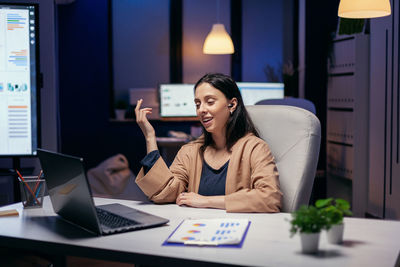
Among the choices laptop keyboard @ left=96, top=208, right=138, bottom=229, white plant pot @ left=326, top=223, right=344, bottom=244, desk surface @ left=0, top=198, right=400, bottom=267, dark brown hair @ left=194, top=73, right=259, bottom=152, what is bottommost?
desk surface @ left=0, top=198, right=400, bottom=267

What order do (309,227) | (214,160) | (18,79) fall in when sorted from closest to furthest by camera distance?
(309,227), (214,160), (18,79)

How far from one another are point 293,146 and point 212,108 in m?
0.36

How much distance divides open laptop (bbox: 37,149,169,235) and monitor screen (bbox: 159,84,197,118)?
3.40 m

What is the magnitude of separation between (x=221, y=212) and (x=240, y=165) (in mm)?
356

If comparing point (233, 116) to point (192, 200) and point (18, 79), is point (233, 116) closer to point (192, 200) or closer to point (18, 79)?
point (192, 200)

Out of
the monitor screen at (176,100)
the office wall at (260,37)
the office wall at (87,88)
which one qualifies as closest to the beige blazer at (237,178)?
the monitor screen at (176,100)

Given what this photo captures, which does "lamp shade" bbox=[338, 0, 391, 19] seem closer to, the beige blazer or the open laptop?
the beige blazer

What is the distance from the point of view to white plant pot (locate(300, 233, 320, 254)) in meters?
1.16

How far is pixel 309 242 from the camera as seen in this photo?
1.17 m

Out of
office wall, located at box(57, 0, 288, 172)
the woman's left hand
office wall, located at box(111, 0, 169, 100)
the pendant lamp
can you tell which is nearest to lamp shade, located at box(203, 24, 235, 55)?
→ the pendant lamp

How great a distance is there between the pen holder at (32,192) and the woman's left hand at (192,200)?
486mm

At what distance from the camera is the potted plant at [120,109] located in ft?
19.4

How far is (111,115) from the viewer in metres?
6.28

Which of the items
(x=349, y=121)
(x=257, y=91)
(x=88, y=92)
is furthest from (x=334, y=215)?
(x=88, y=92)
